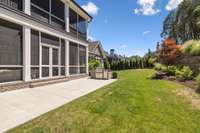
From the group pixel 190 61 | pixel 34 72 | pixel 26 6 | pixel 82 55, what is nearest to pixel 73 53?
pixel 82 55

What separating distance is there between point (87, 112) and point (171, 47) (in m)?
12.4

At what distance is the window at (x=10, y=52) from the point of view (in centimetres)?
773

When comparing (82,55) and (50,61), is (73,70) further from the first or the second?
(50,61)

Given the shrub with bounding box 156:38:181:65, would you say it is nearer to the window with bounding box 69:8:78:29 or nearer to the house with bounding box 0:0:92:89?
the house with bounding box 0:0:92:89

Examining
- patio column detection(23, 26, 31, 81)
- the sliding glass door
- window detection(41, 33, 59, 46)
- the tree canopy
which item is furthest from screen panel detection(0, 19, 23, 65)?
the tree canopy

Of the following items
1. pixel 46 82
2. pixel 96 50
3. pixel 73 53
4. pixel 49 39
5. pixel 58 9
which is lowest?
pixel 46 82

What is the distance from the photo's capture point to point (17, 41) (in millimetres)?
8516

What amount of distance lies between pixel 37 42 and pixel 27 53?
4.37 feet

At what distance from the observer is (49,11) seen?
38.4 ft

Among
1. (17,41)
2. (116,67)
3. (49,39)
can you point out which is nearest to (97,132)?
(17,41)

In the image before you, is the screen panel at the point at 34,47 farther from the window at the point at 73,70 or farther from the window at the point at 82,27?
the window at the point at 82,27

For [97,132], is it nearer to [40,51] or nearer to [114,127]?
[114,127]

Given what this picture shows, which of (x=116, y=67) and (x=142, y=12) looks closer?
(x=142, y=12)

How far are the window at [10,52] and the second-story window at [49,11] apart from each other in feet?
8.18
